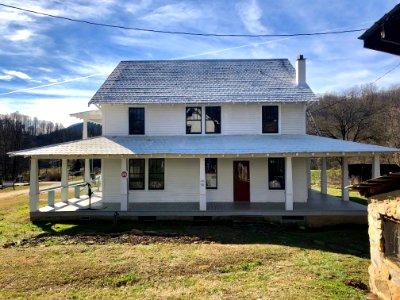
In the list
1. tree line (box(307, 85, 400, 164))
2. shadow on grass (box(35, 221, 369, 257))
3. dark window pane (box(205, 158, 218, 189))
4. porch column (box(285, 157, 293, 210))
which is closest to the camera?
shadow on grass (box(35, 221, 369, 257))

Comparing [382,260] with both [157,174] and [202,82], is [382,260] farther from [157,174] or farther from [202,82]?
[202,82]

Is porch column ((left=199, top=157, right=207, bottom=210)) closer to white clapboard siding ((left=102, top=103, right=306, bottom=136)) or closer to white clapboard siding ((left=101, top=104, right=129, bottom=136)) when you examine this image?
white clapboard siding ((left=102, top=103, right=306, bottom=136))

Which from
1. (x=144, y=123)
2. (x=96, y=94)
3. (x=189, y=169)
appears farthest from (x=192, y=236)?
(x=96, y=94)

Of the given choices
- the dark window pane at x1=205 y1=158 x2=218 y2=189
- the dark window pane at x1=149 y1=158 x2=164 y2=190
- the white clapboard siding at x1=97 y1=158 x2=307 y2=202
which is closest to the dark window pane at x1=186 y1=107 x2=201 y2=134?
the white clapboard siding at x1=97 y1=158 x2=307 y2=202

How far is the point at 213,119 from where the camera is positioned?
1644 centimetres

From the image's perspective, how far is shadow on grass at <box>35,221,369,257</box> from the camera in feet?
35.4

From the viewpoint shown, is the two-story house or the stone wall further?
the two-story house

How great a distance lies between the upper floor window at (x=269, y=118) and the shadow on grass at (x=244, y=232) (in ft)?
16.0

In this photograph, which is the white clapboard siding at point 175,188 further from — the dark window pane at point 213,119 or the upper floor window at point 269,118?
the upper floor window at point 269,118

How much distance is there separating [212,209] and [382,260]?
326 inches

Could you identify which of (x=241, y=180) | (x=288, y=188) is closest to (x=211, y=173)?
(x=241, y=180)

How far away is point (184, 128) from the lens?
16328 mm

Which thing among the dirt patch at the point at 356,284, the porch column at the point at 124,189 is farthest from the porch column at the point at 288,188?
the porch column at the point at 124,189

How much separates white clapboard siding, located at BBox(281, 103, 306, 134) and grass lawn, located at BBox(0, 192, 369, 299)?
5.11m
